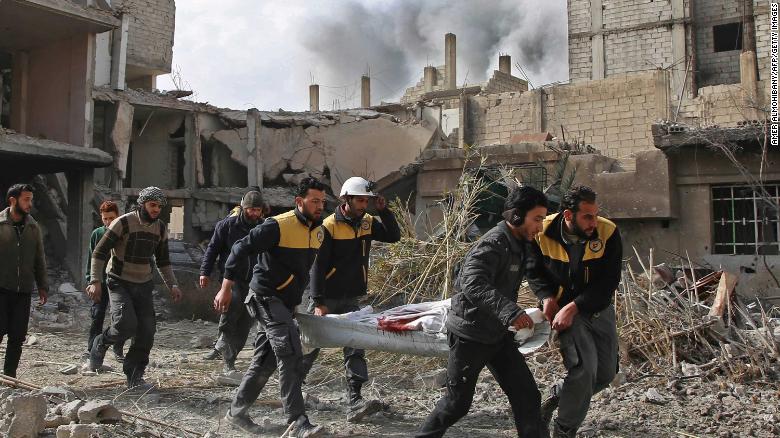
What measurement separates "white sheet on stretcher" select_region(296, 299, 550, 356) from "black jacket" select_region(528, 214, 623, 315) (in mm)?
821

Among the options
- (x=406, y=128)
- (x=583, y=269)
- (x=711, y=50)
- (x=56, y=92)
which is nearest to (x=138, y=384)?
(x=583, y=269)

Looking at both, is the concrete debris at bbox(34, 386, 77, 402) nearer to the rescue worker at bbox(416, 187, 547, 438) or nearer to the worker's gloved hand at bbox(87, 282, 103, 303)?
the worker's gloved hand at bbox(87, 282, 103, 303)

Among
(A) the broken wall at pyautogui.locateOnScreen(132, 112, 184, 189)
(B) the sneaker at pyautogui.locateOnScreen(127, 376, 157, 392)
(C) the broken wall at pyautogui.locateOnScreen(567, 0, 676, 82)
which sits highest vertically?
(C) the broken wall at pyautogui.locateOnScreen(567, 0, 676, 82)

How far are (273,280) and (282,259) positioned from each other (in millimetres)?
147

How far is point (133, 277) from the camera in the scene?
6020mm

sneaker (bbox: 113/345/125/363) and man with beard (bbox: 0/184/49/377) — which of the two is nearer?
man with beard (bbox: 0/184/49/377)

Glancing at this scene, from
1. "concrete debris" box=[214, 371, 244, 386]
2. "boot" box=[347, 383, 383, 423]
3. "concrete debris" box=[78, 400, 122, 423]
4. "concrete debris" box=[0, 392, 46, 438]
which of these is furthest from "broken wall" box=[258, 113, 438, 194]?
"concrete debris" box=[0, 392, 46, 438]

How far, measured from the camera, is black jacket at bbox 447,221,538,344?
3.70m

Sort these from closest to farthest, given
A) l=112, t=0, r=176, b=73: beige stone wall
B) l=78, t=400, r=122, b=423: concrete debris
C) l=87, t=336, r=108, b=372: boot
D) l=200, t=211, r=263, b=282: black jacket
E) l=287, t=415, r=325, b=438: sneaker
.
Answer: l=78, t=400, r=122, b=423: concrete debris
l=287, t=415, r=325, b=438: sneaker
l=87, t=336, r=108, b=372: boot
l=200, t=211, r=263, b=282: black jacket
l=112, t=0, r=176, b=73: beige stone wall

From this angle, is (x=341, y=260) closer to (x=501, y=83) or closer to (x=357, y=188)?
(x=357, y=188)

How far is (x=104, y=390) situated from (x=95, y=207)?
9.71 m

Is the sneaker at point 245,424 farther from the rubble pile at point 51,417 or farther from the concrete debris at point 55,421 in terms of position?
the concrete debris at point 55,421

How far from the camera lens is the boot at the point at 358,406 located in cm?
509

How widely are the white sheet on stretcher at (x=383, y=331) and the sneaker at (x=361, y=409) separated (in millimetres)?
444
